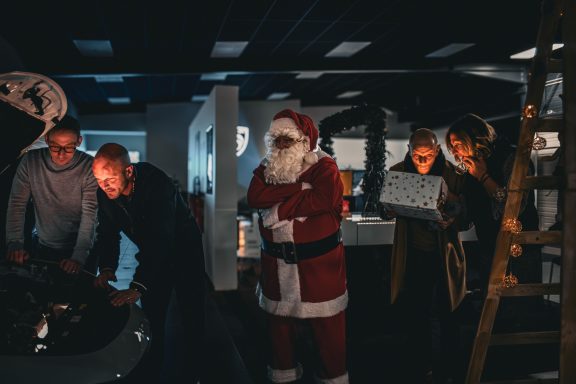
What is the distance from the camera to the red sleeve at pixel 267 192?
235cm

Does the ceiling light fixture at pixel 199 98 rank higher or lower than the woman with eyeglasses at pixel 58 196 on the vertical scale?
higher

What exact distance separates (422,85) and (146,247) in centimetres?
928

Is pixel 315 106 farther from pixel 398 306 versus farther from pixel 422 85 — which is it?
pixel 398 306

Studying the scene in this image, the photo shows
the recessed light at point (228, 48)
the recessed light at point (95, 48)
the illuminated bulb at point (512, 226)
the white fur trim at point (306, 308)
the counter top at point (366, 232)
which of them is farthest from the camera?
→ the recessed light at point (228, 48)

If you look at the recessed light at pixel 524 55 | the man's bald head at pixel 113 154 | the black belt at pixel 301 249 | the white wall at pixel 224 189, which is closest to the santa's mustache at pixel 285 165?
the black belt at pixel 301 249

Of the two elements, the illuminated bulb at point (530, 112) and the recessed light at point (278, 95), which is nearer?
the illuminated bulb at point (530, 112)

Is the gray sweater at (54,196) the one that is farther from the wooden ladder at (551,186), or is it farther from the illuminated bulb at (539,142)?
the illuminated bulb at (539,142)

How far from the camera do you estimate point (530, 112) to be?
1.81 meters

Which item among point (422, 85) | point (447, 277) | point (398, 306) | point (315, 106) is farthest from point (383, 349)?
point (315, 106)

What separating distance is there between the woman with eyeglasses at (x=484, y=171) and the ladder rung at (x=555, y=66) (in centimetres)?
65

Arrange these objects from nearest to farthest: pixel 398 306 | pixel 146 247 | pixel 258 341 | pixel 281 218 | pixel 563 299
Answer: pixel 563 299 → pixel 146 247 → pixel 281 218 → pixel 258 341 → pixel 398 306

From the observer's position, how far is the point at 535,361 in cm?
298

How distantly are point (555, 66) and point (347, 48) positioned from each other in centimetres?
555

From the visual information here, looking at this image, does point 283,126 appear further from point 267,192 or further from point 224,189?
point 224,189
